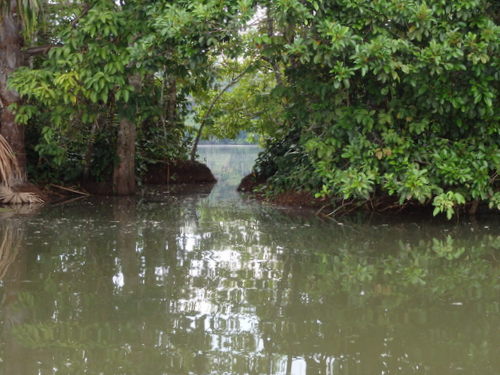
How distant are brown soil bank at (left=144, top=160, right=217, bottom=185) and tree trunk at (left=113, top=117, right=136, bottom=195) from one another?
2819mm

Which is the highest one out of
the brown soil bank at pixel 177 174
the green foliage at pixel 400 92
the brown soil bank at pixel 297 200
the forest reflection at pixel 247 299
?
the green foliage at pixel 400 92

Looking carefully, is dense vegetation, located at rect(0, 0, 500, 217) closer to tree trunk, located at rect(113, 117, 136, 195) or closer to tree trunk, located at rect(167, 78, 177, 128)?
tree trunk, located at rect(113, 117, 136, 195)

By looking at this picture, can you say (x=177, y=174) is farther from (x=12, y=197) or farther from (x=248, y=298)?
(x=248, y=298)

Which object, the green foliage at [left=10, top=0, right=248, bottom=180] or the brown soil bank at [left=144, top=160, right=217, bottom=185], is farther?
the brown soil bank at [left=144, top=160, right=217, bottom=185]

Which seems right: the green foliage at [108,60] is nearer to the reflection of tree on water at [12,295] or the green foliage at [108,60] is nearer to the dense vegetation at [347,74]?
the dense vegetation at [347,74]

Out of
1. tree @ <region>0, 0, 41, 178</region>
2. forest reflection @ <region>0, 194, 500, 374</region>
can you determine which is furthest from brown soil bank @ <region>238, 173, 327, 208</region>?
tree @ <region>0, 0, 41, 178</region>

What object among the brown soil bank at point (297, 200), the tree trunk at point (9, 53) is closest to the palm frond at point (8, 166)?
the tree trunk at point (9, 53)

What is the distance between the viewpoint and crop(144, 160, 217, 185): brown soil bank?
50.4 feet

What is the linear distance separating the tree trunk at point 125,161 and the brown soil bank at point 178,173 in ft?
9.25

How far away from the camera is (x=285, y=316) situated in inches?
167

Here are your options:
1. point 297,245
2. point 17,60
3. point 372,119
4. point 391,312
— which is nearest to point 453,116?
point 372,119

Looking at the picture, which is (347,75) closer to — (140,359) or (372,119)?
(372,119)

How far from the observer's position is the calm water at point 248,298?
3477 mm

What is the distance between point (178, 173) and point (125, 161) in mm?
3838
